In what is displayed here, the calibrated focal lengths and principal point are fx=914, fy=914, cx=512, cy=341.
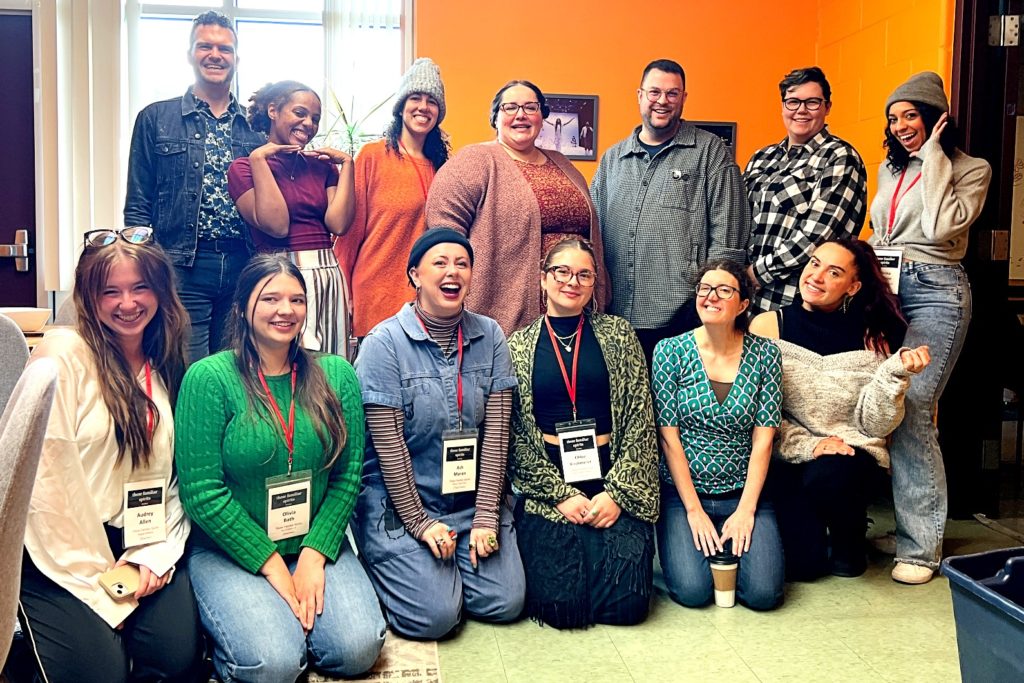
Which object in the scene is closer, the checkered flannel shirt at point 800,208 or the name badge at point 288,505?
the name badge at point 288,505

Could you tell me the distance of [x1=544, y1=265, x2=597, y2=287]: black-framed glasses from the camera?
2.68 meters

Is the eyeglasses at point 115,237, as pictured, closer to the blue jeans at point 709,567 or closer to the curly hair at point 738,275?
the curly hair at point 738,275

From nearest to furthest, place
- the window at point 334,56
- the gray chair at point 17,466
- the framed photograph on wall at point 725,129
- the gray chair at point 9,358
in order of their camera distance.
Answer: the gray chair at point 17,466, the gray chair at point 9,358, the window at point 334,56, the framed photograph on wall at point 725,129

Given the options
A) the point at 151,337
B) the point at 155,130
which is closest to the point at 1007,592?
the point at 151,337

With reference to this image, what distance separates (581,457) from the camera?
2.66 metres

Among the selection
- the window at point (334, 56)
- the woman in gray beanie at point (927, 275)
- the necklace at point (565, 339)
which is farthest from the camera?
the window at point (334, 56)

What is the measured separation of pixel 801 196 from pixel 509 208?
102 centimetres

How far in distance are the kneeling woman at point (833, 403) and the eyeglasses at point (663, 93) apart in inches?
26.9

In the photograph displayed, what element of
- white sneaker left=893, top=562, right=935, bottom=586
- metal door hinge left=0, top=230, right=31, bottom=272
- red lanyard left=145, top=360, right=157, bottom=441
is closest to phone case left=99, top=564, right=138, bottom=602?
red lanyard left=145, top=360, right=157, bottom=441

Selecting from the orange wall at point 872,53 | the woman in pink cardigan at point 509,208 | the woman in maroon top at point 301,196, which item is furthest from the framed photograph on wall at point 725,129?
the woman in maroon top at point 301,196

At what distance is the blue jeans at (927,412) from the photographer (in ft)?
9.93

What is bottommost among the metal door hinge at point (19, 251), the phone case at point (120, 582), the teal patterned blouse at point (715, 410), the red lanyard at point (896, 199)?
the phone case at point (120, 582)

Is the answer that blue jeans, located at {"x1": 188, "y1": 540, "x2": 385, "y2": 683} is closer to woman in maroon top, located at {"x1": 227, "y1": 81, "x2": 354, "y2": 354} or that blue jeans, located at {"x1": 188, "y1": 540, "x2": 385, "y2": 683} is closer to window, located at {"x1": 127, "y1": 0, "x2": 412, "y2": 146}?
woman in maroon top, located at {"x1": 227, "y1": 81, "x2": 354, "y2": 354}

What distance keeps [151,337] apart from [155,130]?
2.40 feet
